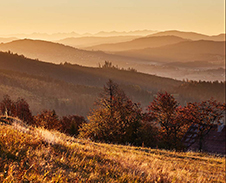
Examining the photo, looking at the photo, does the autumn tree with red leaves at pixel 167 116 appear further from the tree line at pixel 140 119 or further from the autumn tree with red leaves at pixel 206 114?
the autumn tree with red leaves at pixel 206 114

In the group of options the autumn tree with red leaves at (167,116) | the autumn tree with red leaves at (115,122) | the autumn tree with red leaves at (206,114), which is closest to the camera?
the autumn tree with red leaves at (115,122)

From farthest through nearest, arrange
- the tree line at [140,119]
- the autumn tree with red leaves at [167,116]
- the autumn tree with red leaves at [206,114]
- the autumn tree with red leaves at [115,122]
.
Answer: the autumn tree with red leaves at [167,116], the autumn tree with red leaves at [206,114], the tree line at [140,119], the autumn tree with red leaves at [115,122]

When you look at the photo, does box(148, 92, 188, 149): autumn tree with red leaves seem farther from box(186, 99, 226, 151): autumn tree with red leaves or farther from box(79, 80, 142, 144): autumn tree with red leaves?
box(79, 80, 142, 144): autumn tree with red leaves

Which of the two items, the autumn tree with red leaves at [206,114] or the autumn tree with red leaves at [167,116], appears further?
the autumn tree with red leaves at [167,116]

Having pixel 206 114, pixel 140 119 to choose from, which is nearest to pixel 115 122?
pixel 140 119

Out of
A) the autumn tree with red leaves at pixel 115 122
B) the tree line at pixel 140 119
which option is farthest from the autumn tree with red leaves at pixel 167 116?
the autumn tree with red leaves at pixel 115 122

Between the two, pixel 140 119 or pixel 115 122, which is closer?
pixel 115 122

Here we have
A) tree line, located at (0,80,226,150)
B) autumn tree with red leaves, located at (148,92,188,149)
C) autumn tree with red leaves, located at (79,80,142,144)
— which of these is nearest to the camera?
autumn tree with red leaves, located at (79,80,142,144)

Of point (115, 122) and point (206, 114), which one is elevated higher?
point (206, 114)

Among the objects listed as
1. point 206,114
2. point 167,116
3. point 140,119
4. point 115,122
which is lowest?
point 115,122

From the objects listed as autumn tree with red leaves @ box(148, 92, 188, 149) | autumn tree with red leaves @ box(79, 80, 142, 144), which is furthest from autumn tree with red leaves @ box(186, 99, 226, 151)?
autumn tree with red leaves @ box(79, 80, 142, 144)

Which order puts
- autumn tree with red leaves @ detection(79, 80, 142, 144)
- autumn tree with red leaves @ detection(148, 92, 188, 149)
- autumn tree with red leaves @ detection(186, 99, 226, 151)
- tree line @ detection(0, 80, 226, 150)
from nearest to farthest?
autumn tree with red leaves @ detection(79, 80, 142, 144)
tree line @ detection(0, 80, 226, 150)
autumn tree with red leaves @ detection(186, 99, 226, 151)
autumn tree with red leaves @ detection(148, 92, 188, 149)

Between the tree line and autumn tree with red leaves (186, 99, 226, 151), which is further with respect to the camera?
autumn tree with red leaves (186, 99, 226, 151)

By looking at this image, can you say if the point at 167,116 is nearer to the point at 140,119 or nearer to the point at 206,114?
the point at 206,114
